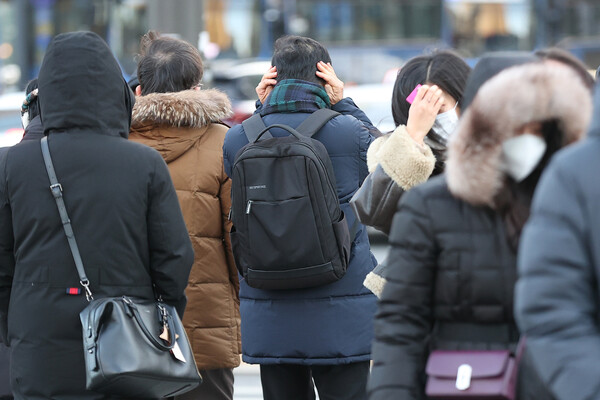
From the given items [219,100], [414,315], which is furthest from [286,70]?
[414,315]

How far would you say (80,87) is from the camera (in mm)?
3299

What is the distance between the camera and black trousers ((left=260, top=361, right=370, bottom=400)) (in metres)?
3.78

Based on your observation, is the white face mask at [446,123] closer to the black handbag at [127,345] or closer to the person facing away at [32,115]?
the black handbag at [127,345]

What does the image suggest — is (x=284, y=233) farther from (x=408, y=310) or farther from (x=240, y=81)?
(x=240, y=81)

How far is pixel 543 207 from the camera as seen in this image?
1.91 meters

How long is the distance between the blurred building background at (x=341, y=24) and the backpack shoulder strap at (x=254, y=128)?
1473 centimetres

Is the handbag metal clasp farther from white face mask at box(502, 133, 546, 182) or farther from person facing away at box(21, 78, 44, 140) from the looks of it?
person facing away at box(21, 78, 44, 140)

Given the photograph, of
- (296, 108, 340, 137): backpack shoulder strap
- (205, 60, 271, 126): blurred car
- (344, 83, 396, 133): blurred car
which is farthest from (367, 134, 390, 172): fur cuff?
(205, 60, 271, 126): blurred car

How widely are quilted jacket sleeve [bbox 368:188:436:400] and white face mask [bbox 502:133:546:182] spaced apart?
22 centimetres

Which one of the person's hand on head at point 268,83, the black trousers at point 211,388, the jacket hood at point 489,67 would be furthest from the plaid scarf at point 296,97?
the jacket hood at point 489,67

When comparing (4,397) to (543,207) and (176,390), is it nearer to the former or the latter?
(176,390)

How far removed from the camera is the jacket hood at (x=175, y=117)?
4.12 metres

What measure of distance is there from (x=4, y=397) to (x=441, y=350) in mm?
2029

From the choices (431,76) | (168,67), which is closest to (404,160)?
(431,76)
